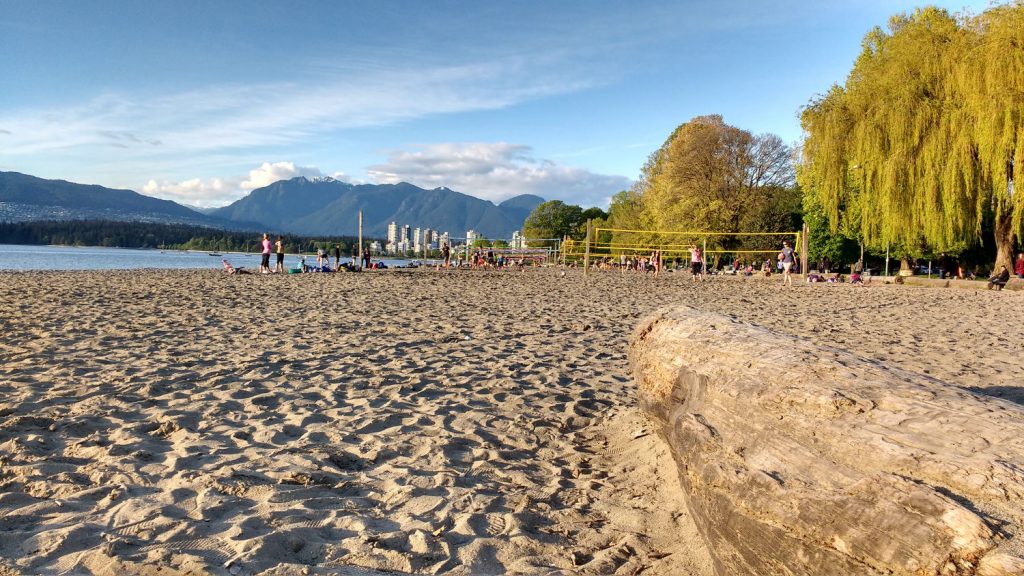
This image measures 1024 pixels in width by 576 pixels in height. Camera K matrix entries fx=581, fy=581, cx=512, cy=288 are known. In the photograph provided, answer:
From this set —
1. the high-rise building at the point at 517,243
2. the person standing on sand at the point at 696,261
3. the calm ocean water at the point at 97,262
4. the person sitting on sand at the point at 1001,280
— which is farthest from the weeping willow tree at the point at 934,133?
the calm ocean water at the point at 97,262

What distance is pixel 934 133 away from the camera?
1845 cm

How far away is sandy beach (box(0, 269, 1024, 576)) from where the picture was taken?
238 centimetres

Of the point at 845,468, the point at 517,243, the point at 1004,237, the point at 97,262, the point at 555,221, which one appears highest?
the point at 555,221

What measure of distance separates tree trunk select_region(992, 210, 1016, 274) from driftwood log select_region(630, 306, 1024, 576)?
21.4 metres

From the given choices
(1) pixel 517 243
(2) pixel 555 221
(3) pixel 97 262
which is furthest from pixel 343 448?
(2) pixel 555 221

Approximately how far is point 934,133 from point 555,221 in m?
70.6

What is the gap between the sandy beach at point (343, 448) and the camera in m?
2.38

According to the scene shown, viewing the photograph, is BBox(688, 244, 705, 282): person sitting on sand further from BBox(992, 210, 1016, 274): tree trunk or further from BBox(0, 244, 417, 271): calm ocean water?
BBox(0, 244, 417, 271): calm ocean water

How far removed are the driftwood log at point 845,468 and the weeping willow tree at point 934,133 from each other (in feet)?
63.6

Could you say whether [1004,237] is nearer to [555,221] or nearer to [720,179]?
[720,179]

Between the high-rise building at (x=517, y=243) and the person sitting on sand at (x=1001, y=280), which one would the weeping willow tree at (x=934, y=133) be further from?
the high-rise building at (x=517, y=243)

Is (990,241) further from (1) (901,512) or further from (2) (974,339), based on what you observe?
(1) (901,512)

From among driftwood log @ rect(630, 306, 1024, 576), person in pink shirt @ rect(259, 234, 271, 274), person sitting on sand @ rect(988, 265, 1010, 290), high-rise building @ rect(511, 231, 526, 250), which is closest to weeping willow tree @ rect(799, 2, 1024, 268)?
person sitting on sand @ rect(988, 265, 1010, 290)

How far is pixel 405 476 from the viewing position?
3182 mm
